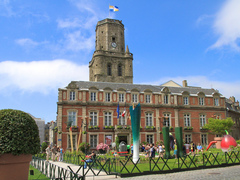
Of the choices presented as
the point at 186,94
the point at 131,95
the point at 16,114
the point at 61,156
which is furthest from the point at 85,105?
the point at 16,114

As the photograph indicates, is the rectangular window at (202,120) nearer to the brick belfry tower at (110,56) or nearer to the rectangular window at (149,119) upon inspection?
the rectangular window at (149,119)

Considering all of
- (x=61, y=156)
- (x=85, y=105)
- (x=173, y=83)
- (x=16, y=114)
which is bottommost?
(x=61, y=156)

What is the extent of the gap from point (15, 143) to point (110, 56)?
45747 mm

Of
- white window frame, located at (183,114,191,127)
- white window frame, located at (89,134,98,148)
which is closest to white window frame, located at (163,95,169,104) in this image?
white window frame, located at (183,114,191,127)

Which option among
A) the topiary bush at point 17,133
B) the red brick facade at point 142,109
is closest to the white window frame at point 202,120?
the red brick facade at point 142,109

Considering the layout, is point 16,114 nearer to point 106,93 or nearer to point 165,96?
point 106,93

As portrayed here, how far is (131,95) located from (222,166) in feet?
79.5

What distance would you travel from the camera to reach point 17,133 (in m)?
9.86

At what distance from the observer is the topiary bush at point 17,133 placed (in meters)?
9.59

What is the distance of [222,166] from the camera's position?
16.3 meters

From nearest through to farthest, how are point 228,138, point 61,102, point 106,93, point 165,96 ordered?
point 228,138 < point 61,102 < point 106,93 < point 165,96

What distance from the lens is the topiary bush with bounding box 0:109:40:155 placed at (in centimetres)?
959

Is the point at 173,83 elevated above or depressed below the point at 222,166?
above


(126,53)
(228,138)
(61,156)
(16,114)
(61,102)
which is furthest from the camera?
(126,53)
